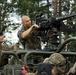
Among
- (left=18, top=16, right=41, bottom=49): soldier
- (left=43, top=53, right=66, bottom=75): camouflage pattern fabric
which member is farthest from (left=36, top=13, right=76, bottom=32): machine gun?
(left=43, top=53, right=66, bottom=75): camouflage pattern fabric

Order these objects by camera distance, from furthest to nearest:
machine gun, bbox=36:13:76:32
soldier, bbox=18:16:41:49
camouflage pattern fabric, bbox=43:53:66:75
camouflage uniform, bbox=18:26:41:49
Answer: camouflage uniform, bbox=18:26:41:49 → soldier, bbox=18:16:41:49 → machine gun, bbox=36:13:76:32 → camouflage pattern fabric, bbox=43:53:66:75

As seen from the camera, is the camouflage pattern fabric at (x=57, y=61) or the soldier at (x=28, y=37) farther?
the soldier at (x=28, y=37)

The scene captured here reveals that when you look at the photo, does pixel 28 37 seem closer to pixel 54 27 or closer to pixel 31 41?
pixel 31 41

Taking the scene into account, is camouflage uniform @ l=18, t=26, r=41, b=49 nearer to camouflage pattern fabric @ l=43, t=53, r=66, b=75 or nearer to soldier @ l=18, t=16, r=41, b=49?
soldier @ l=18, t=16, r=41, b=49

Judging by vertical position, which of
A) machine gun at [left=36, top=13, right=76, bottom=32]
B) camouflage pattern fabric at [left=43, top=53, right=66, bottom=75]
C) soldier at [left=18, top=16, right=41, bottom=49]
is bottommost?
camouflage pattern fabric at [left=43, top=53, right=66, bottom=75]

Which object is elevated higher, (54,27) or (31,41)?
(54,27)

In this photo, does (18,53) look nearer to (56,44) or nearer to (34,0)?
(56,44)

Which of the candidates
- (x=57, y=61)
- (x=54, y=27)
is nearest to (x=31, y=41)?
(x=54, y=27)

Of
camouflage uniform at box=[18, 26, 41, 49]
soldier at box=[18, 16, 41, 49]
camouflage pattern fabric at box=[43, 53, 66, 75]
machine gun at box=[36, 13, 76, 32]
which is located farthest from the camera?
camouflage uniform at box=[18, 26, 41, 49]

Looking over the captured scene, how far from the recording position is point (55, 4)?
63.0 feet

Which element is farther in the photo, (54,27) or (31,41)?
(31,41)

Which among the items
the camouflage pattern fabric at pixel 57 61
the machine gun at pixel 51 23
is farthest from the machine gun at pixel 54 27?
A: the camouflage pattern fabric at pixel 57 61

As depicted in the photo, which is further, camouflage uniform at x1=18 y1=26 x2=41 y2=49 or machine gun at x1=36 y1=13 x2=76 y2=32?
camouflage uniform at x1=18 y1=26 x2=41 y2=49

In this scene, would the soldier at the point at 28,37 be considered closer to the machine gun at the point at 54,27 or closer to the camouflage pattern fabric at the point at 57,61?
the machine gun at the point at 54,27
